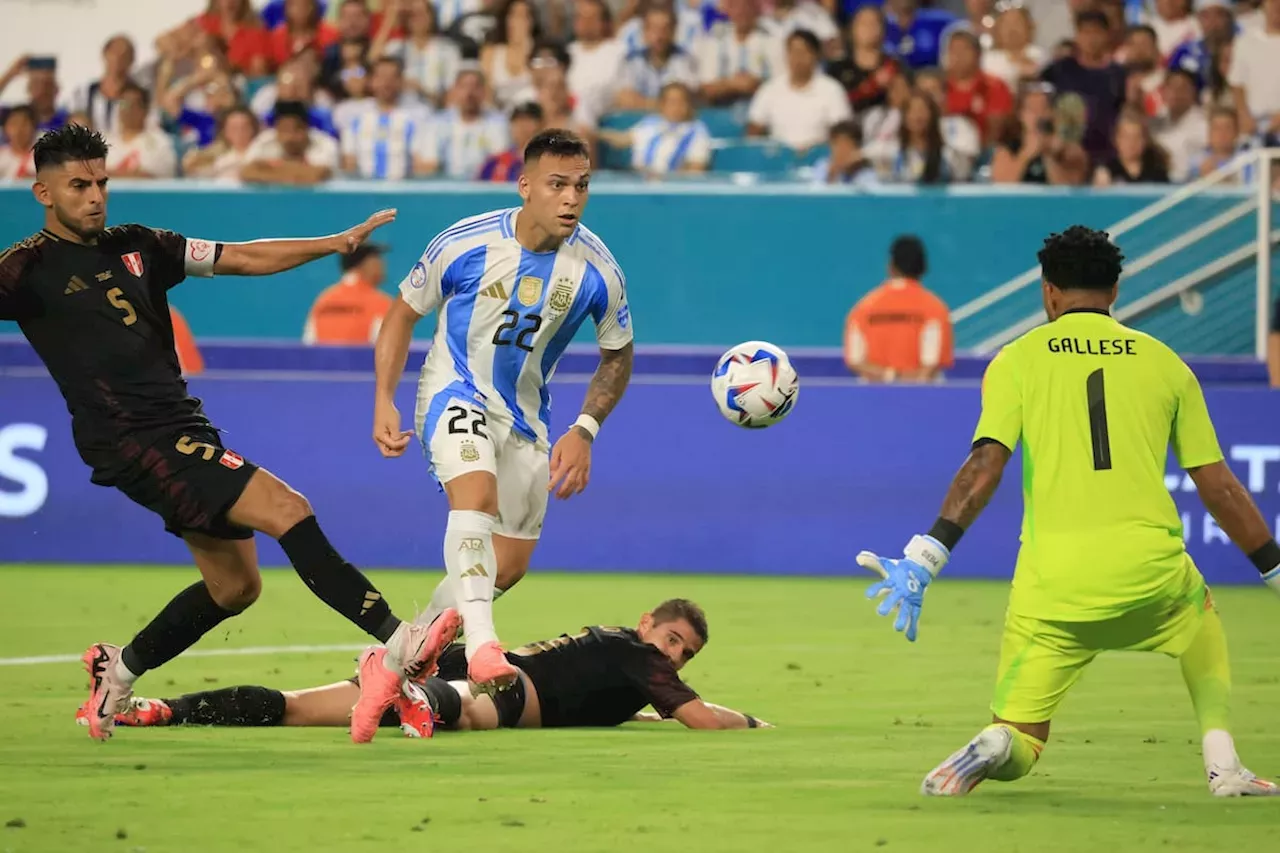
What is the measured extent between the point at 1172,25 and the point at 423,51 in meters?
6.88

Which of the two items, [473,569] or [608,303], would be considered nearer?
[473,569]

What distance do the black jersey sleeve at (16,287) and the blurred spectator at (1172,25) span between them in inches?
530

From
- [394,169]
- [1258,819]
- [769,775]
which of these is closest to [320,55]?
[394,169]

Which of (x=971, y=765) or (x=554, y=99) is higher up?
(x=554, y=99)

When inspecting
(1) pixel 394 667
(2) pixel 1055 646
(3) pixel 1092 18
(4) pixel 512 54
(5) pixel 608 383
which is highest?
(3) pixel 1092 18

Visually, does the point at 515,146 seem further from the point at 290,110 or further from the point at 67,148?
the point at 67,148

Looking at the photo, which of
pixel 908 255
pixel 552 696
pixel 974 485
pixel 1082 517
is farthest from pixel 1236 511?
pixel 908 255

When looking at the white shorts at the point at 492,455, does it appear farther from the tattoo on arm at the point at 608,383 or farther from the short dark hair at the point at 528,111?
the short dark hair at the point at 528,111

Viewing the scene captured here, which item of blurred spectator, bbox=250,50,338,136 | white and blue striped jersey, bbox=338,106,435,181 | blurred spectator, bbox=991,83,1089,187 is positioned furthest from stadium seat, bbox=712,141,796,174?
blurred spectator, bbox=250,50,338,136

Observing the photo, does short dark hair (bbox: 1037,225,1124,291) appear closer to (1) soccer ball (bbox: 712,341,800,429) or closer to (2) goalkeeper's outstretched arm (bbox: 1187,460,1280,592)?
(2) goalkeeper's outstretched arm (bbox: 1187,460,1280,592)

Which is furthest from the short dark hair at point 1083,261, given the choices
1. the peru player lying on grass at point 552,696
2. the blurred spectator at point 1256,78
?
the blurred spectator at point 1256,78

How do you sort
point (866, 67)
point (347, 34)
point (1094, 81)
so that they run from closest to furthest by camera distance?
point (1094, 81) < point (866, 67) < point (347, 34)

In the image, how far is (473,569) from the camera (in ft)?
25.7

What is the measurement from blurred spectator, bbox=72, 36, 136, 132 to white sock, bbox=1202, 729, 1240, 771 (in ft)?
49.4
